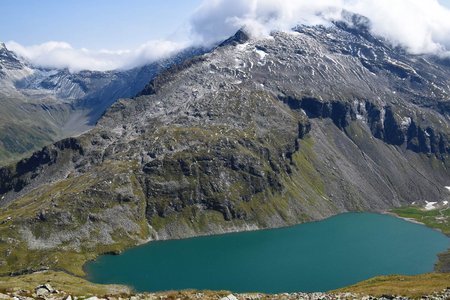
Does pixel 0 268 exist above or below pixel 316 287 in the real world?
below

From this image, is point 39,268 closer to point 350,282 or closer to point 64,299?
point 350,282

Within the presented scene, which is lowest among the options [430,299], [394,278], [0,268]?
[0,268]

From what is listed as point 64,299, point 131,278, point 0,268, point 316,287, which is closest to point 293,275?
point 316,287

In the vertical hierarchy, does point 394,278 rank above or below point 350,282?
above

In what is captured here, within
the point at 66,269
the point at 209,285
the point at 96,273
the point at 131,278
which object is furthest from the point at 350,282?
the point at 66,269

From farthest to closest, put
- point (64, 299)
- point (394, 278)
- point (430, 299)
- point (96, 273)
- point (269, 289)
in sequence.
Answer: point (96, 273), point (269, 289), point (394, 278), point (430, 299), point (64, 299)

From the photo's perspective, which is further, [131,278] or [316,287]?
[131,278]

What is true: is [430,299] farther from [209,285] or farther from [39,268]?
[39,268]

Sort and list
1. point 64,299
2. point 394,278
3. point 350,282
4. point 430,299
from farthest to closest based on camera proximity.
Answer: point 350,282, point 394,278, point 430,299, point 64,299

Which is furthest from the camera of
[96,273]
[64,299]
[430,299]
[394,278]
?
[96,273]
